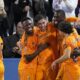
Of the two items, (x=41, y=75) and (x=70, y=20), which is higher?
(x=70, y=20)

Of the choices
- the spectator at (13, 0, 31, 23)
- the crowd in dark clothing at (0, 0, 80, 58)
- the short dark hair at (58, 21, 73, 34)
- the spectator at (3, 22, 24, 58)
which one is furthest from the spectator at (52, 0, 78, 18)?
the short dark hair at (58, 21, 73, 34)

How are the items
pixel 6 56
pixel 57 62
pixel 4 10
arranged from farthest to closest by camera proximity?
1. pixel 4 10
2. pixel 6 56
3. pixel 57 62

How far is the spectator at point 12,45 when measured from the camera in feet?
42.0

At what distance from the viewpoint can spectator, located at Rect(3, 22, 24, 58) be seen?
1280 centimetres

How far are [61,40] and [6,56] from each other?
2.32 m

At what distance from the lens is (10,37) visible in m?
13.0

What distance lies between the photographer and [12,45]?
12.9m

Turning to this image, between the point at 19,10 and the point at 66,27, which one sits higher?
the point at 66,27

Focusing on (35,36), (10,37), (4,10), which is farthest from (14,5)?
(35,36)

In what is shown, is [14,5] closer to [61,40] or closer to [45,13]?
[45,13]

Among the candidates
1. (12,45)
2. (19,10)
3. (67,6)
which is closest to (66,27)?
(12,45)

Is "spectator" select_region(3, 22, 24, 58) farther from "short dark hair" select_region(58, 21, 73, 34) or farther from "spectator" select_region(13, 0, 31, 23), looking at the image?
"short dark hair" select_region(58, 21, 73, 34)

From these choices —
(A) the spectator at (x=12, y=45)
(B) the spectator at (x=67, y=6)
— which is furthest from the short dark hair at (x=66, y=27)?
(B) the spectator at (x=67, y=6)

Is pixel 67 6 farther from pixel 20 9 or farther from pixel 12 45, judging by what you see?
pixel 12 45
